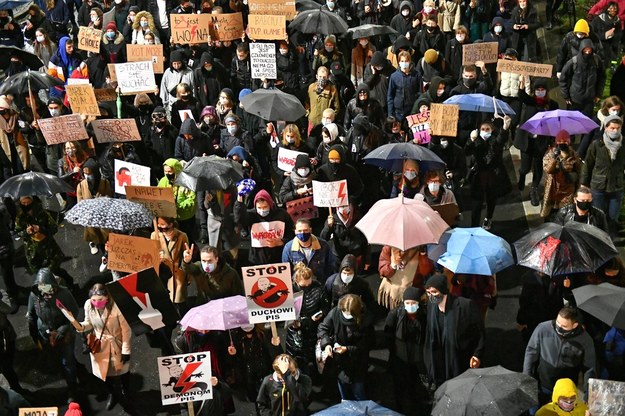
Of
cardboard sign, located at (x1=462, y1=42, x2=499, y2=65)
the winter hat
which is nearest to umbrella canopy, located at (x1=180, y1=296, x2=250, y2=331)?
the winter hat

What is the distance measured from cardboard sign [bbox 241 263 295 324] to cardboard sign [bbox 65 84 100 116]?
6089 millimetres

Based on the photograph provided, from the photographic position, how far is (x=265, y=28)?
1620cm

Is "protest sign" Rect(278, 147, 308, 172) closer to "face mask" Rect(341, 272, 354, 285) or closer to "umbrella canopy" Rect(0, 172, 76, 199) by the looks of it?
"umbrella canopy" Rect(0, 172, 76, 199)

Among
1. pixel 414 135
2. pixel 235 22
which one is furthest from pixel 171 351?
pixel 235 22

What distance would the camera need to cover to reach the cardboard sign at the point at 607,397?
315 inches

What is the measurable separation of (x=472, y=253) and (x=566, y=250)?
987mm

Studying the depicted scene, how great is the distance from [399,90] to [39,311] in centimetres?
708

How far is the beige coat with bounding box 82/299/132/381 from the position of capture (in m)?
9.96

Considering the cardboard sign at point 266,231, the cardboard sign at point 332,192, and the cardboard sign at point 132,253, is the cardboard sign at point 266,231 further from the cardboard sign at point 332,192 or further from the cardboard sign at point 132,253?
the cardboard sign at point 132,253

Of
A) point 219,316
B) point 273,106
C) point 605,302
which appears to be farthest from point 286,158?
point 605,302

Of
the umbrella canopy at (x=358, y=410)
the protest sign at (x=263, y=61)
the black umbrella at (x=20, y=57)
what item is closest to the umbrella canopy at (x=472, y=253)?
the umbrella canopy at (x=358, y=410)

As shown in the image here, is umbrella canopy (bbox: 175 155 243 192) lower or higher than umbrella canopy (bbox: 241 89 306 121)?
lower

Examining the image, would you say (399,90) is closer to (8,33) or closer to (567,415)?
(567,415)

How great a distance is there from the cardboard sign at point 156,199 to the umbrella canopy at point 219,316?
6.98 ft
